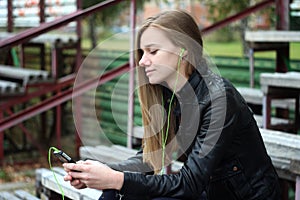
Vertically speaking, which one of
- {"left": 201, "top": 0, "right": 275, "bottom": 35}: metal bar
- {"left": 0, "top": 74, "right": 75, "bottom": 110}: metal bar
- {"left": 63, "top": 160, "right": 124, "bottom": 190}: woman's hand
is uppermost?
{"left": 201, "top": 0, "right": 275, "bottom": 35}: metal bar

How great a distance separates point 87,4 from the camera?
8.05 metres

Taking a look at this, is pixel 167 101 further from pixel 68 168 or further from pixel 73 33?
pixel 73 33

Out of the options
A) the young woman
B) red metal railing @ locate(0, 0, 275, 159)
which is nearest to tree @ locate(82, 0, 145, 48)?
red metal railing @ locate(0, 0, 275, 159)

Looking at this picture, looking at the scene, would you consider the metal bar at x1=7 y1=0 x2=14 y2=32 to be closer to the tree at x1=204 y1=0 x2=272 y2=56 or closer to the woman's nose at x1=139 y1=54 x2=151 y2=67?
the tree at x1=204 y1=0 x2=272 y2=56

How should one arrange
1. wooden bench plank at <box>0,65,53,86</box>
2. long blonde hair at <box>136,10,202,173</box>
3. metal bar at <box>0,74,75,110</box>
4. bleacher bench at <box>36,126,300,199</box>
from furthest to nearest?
1. wooden bench plank at <box>0,65,53,86</box>
2. metal bar at <box>0,74,75,110</box>
3. bleacher bench at <box>36,126,300,199</box>
4. long blonde hair at <box>136,10,202,173</box>

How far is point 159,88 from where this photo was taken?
2127 millimetres

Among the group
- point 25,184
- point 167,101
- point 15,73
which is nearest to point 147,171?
point 167,101

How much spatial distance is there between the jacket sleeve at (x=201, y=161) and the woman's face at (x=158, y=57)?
0.58 ft

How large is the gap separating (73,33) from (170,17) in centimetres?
456

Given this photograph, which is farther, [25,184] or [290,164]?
[25,184]

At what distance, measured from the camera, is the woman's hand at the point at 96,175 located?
186cm

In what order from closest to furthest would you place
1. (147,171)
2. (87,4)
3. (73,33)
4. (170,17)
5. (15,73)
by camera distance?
(170,17)
(147,171)
(15,73)
(73,33)
(87,4)

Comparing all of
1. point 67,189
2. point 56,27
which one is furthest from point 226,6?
point 67,189

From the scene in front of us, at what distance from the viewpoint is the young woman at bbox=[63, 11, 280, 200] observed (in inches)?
75.4
